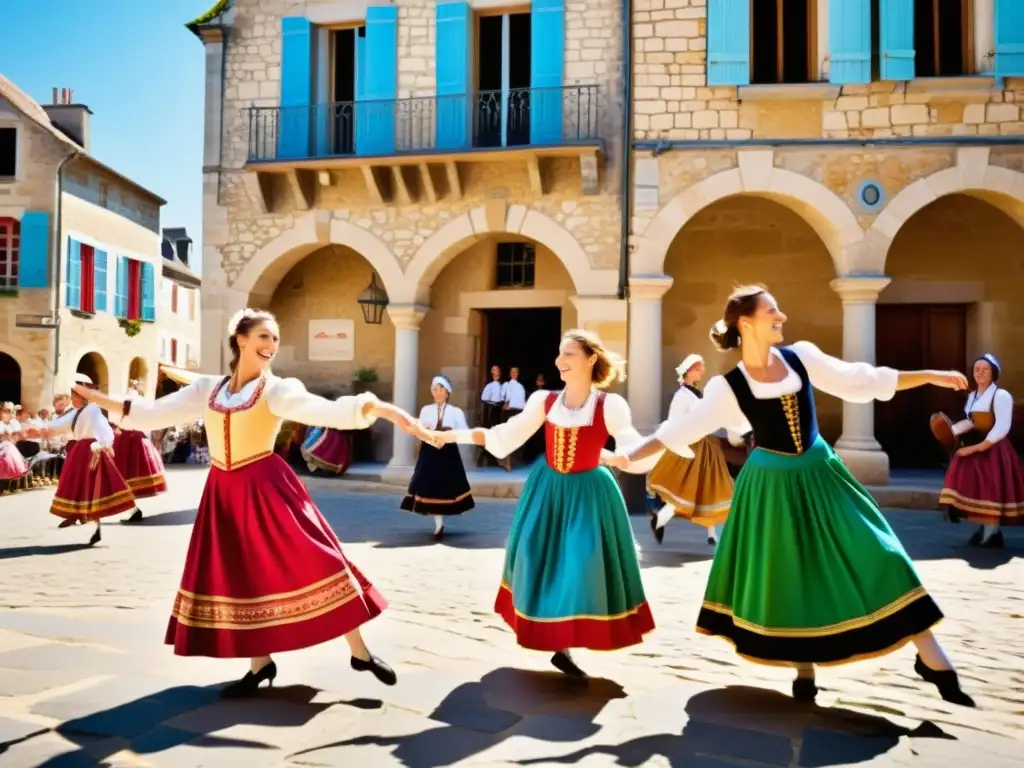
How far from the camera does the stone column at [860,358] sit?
1203 cm

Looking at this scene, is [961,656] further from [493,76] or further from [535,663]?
[493,76]

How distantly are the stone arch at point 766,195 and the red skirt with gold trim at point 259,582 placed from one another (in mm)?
9408

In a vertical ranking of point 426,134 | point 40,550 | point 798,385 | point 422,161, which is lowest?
point 40,550

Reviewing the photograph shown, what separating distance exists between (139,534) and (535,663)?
595cm

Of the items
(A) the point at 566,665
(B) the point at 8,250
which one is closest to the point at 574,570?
(A) the point at 566,665

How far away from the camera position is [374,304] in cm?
1508

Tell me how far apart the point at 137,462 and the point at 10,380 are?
14634mm

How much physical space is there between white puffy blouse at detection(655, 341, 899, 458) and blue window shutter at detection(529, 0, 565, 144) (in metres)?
9.57

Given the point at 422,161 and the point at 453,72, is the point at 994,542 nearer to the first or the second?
the point at 422,161

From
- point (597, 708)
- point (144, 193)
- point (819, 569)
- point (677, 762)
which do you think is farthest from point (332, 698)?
point (144, 193)

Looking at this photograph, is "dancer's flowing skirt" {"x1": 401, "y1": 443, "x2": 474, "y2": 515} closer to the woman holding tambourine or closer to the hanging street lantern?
the woman holding tambourine

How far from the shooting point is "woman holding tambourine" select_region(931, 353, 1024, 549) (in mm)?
8117

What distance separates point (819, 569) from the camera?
144 inches

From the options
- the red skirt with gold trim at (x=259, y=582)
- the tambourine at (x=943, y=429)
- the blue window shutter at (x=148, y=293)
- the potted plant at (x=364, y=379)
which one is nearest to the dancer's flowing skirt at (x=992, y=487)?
the tambourine at (x=943, y=429)
